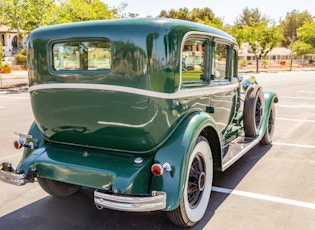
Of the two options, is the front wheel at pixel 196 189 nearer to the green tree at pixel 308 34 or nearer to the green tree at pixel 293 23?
the green tree at pixel 308 34

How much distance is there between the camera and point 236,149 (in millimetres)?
4504

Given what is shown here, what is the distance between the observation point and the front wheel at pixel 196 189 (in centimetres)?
313

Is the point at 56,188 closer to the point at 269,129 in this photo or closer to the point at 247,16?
the point at 269,129

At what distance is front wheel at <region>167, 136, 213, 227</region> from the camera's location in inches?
123

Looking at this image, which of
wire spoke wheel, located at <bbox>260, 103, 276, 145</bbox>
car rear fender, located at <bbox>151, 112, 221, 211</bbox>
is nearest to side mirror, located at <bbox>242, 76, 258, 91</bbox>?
wire spoke wheel, located at <bbox>260, 103, 276, 145</bbox>

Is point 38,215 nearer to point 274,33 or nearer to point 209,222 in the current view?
point 209,222

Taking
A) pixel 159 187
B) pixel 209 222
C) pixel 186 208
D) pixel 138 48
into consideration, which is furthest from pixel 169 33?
pixel 209 222

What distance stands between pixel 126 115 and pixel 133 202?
0.78 m

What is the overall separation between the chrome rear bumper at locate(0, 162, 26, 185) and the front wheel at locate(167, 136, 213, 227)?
4.81 ft

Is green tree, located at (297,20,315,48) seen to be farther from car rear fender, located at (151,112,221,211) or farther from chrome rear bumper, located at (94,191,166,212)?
chrome rear bumper, located at (94,191,166,212)

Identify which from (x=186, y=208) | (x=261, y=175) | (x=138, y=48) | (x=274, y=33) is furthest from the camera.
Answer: (x=274, y=33)

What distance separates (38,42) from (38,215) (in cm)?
180

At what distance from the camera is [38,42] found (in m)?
3.41

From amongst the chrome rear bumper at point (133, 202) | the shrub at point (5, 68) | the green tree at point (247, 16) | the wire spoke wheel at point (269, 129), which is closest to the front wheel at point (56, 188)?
the chrome rear bumper at point (133, 202)
